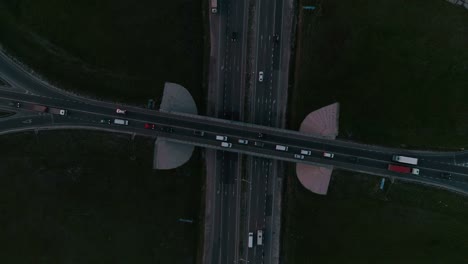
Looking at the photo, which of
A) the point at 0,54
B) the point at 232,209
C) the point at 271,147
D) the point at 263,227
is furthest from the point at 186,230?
the point at 0,54

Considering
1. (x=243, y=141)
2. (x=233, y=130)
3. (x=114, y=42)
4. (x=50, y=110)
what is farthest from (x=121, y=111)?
(x=243, y=141)

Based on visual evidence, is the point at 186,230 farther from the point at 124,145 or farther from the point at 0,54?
the point at 0,54

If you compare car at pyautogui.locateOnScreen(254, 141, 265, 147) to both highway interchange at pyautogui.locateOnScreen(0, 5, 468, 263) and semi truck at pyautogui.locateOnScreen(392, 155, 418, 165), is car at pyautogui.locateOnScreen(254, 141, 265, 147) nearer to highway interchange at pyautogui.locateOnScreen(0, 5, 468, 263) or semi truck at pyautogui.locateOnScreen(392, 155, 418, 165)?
highway interchange at pyautogui.locateOnScreen(0, 5, 468, 263)

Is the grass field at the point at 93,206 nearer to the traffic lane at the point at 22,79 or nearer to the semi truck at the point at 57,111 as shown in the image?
the semi truck at the point at 57,111

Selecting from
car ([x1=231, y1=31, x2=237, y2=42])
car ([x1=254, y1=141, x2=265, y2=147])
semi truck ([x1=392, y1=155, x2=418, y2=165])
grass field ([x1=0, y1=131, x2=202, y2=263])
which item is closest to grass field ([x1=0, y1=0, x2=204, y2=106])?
car ([x1=231, y1=31, x2=237, y2=42])

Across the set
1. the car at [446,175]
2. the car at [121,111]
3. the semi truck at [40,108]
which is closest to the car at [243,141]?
the car at [121,111]

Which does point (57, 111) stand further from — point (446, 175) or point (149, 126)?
point (446, 175)
